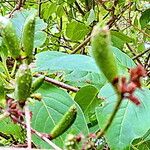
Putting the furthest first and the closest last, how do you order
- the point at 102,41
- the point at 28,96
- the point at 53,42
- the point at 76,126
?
the point at 53,42
the point at 76,126
the point at 28,96
the point at 102,41

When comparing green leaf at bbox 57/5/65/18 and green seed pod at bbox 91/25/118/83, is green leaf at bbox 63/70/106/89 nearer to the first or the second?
green seed pod at bbox 91/25/118/83

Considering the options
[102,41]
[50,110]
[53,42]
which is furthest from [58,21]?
[102,41]

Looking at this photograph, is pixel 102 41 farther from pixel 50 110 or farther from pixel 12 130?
pixel 12 130

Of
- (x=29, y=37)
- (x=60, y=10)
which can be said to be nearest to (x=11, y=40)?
(x=29, y=37)

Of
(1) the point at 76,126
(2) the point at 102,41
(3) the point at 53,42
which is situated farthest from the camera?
(3) the point at 53,42

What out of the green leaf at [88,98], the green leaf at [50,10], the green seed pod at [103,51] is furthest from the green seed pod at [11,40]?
the green leaf at [50,10]
